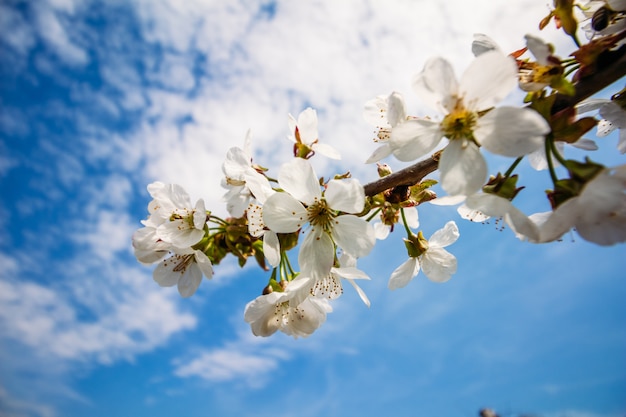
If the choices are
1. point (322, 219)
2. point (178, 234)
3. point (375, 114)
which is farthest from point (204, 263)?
point (375, 114)

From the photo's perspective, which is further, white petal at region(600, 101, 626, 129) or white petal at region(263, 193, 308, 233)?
white petal at region(600, 101, 626, 129)

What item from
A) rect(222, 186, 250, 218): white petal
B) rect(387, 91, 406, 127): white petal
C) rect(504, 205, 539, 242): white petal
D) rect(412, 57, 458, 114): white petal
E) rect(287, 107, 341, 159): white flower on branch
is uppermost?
rect(287, 107, 341, 159): white flower on branch

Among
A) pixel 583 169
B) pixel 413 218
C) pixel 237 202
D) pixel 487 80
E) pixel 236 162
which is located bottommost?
pixel 583 169

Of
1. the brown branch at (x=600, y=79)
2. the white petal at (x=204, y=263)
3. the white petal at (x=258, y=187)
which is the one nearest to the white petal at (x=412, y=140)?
the brown branch at (x=600, y=79)

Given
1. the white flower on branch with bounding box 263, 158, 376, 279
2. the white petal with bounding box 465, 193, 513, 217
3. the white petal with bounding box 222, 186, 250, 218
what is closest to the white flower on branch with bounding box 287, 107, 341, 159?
the white petal with bounding box 222, 186, 250, 218

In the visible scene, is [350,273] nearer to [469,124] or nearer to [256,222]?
[256,222]

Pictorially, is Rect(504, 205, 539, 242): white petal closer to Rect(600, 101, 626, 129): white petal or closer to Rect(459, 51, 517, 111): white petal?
Rect(459, 51, 517, 111): white petal

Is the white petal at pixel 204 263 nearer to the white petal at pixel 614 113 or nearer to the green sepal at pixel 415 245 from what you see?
the green sepal at pixel 415 245

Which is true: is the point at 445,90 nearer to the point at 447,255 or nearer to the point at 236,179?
the point at 447,255
